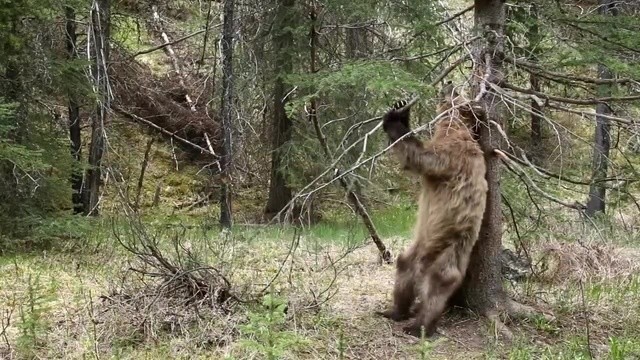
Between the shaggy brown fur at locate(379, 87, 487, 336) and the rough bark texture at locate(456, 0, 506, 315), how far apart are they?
10.4 inches

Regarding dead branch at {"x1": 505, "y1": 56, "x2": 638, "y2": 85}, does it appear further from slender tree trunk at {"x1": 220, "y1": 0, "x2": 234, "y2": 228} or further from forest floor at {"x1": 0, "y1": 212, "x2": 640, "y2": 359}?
slender tree trunk at {"x1": 220, "y1": 0, "x2": 234, "y2": 228}

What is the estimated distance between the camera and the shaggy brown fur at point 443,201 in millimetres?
6098

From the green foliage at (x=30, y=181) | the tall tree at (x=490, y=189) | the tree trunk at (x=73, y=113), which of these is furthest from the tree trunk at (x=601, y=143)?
the tree trunk at (x=73, y=113)

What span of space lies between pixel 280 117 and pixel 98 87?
5.22 metres

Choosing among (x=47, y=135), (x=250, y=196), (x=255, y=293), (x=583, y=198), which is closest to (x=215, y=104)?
(x=250, y=196)

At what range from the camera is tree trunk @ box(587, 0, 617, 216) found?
6391 mm

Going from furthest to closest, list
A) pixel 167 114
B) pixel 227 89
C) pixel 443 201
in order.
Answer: pixel 167 114
pixel 227 89
pixel 443 201

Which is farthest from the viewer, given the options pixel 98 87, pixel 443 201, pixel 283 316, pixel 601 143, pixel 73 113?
pixel 601 143

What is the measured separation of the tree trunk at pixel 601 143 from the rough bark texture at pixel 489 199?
85cm

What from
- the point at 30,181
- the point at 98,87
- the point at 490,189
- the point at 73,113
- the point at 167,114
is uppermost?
the point at 167,114

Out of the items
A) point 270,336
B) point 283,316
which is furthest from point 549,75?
point 270,336

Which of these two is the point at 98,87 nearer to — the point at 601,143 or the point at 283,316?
the point at 283,316

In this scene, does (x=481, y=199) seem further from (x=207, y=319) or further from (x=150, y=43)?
(x=150, y=43)

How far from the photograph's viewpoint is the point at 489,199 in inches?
258
